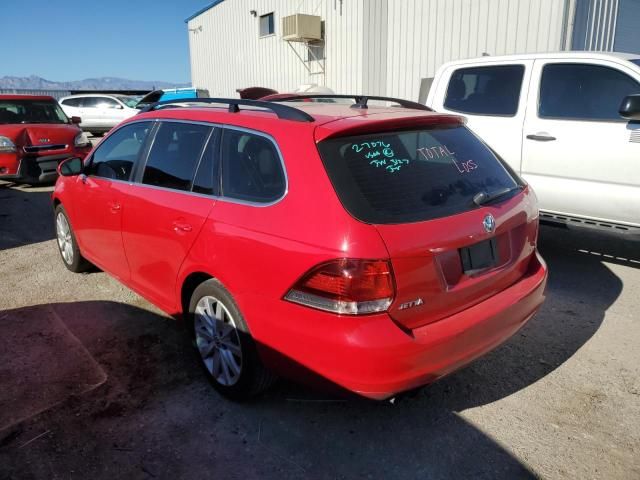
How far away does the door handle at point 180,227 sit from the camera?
2996 millimetres

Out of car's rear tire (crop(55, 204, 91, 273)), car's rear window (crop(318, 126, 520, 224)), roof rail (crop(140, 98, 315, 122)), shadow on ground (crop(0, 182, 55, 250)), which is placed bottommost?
shadow on ground (crop(0, 182, 55, 250))

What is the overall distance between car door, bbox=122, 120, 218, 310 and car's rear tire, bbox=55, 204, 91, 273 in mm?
1389

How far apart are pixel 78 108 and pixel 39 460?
19.7 m

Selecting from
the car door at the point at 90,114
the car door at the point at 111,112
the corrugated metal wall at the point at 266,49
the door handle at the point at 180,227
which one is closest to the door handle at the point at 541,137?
the door handle at the point at 180,227

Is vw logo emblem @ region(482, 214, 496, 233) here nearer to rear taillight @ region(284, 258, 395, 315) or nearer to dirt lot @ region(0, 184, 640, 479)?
rear taillight @ region(284, 258, 395, 315)

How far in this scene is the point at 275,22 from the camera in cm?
1709

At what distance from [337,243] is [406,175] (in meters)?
0.59

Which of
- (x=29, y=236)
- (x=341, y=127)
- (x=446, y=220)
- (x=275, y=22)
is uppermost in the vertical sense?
(x=275, y=22)

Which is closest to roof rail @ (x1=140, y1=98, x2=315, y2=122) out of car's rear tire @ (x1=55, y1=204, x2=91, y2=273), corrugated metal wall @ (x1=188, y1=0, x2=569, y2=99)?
car's rear tire @ (x1=55, y1=204, x2=91, y2=273)

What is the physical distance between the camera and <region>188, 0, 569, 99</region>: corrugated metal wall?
9.77m

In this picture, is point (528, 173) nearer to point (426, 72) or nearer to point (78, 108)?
point (426, 72)

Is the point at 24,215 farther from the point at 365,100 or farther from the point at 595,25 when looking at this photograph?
the point at 595,25

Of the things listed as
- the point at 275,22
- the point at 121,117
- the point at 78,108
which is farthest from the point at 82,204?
the point at 78,108

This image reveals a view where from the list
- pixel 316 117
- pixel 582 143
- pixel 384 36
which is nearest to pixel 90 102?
pixel 384 36
